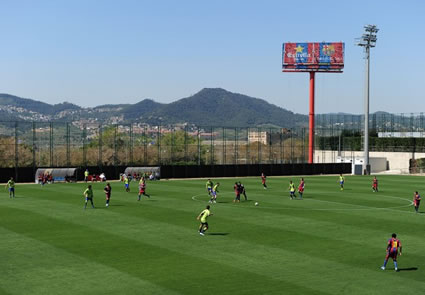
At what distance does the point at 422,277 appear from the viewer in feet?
70.2

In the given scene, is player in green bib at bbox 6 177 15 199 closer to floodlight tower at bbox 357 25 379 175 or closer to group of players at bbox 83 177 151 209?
group of players at bbox 83 177 151 209

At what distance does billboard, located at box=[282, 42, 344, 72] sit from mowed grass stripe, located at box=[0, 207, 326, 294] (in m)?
89.5

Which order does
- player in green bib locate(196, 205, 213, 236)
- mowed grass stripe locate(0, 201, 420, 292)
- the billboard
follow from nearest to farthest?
mowed grass stripe locate(0, 201, 420, 292) → player in green bib locate(196, 205, 213, 236) → the billboard

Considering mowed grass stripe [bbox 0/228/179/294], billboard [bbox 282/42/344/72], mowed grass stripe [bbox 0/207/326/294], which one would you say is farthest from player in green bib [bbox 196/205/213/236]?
billboard [bbox 282/42/344/72]

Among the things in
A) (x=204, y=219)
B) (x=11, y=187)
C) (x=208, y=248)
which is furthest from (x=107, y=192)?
(x=208, y=248)

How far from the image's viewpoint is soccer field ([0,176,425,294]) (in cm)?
2011

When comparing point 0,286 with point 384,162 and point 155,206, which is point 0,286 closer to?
point 155,206

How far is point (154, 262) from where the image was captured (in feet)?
77.1

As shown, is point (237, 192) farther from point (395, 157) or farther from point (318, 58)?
point (318, 58)

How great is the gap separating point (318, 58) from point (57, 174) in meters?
62.1

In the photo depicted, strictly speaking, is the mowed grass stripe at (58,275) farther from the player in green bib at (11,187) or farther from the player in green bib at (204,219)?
the player in green bib at (11,187)

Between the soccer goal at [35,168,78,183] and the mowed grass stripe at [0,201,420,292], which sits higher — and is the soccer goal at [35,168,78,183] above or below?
above

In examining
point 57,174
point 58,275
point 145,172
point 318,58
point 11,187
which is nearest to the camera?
point 58,275

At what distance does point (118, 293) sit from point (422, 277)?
1118cm
